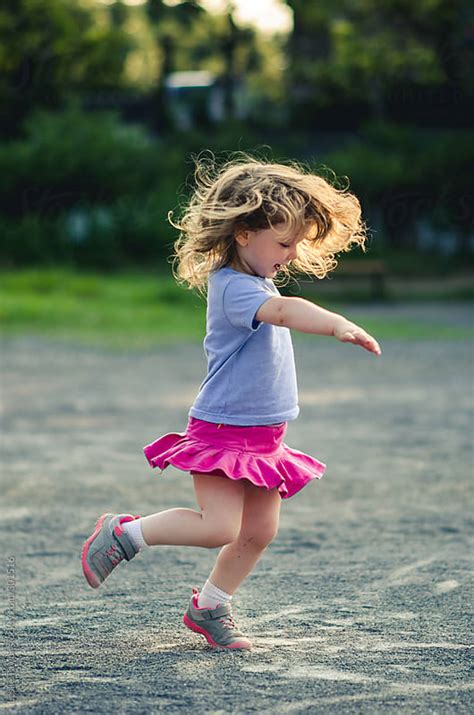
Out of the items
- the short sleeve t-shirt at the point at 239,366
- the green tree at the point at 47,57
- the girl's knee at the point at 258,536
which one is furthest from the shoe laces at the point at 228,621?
the green tree at the point at 47,57

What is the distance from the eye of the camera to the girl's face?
144 inches

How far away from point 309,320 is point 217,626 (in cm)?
95

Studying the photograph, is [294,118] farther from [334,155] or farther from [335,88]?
[334,155]

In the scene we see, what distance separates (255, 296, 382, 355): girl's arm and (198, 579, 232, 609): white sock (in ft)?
2.77

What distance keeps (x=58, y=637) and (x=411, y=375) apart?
8.96 metres

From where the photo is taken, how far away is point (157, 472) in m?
7.21

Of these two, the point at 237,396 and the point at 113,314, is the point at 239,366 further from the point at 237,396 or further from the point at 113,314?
the point at 113,314

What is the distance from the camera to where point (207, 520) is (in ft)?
11.9

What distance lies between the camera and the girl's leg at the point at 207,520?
3613 mm

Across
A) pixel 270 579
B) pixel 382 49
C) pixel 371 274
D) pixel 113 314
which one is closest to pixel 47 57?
pixel 382 49

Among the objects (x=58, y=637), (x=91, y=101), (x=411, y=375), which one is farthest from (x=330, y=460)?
(x=91, y=101)

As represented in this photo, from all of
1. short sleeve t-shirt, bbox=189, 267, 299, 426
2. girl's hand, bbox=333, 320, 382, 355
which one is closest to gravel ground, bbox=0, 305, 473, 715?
short sleeve t-shirt, bbox=189, 267, 299, 426

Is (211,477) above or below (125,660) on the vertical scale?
above

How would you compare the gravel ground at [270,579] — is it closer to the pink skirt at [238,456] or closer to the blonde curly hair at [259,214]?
the pink skirt at [238,456]
